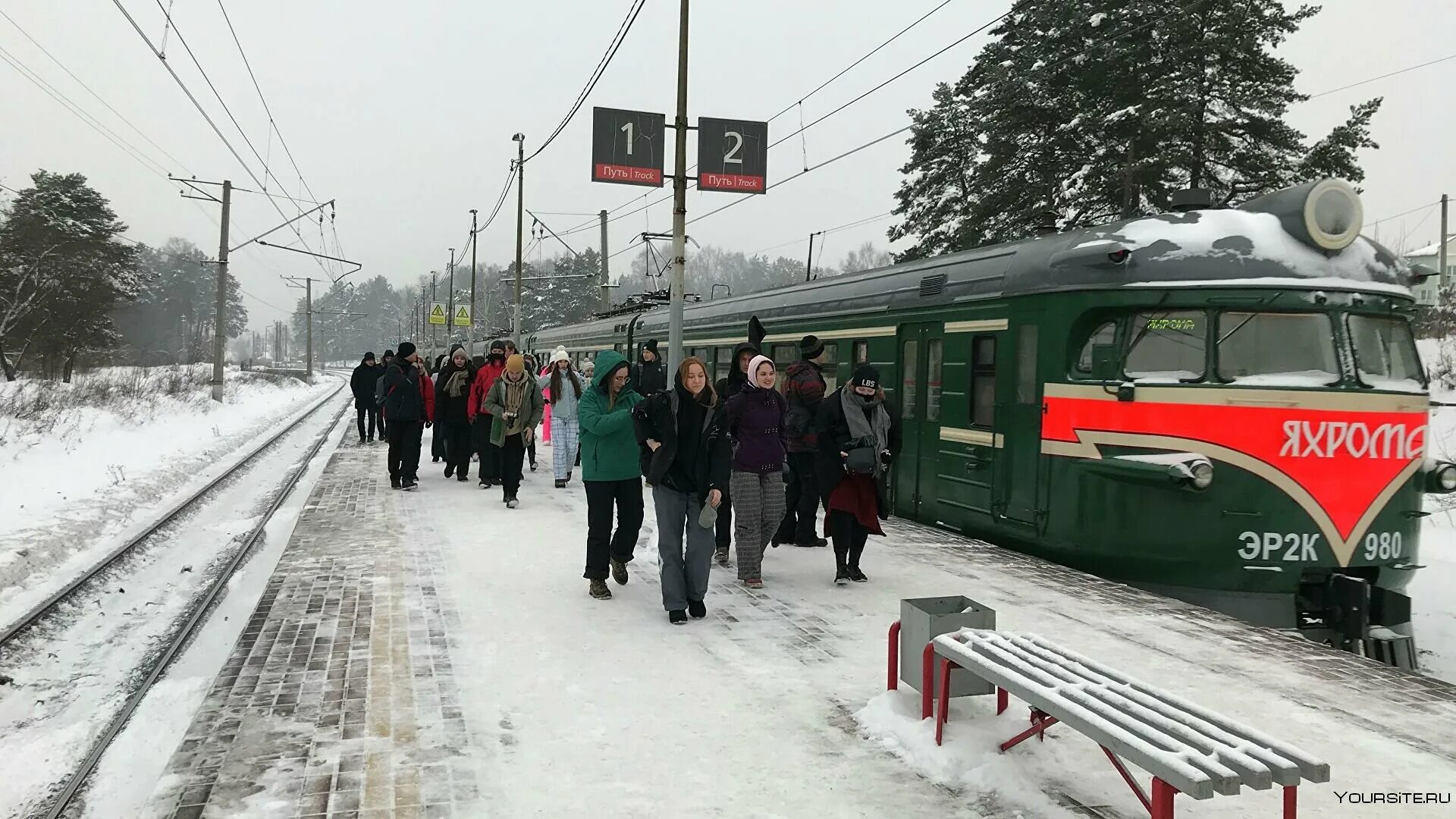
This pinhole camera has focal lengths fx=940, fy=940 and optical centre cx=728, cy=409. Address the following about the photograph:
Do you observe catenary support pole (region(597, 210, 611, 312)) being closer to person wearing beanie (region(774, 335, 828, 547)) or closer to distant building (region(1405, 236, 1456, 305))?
person wearing beanie (region(774, 335, 828, 547))

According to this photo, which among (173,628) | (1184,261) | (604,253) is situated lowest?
(173,628)

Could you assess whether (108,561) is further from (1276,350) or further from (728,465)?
(1276,350)

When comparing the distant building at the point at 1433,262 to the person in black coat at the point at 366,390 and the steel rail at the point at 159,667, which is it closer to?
the person in black coat at the point at 366,390

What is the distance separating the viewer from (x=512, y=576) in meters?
7.50

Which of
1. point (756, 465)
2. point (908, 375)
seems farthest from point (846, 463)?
point (908, 375)

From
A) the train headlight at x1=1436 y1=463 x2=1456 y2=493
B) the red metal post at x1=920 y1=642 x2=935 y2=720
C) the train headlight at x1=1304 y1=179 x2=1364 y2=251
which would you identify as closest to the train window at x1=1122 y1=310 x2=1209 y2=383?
the train headlight at x1=1304 y1=179 x2=1364 y2=251

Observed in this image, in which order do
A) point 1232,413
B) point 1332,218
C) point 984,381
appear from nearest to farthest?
point 1232,413 → point 1332,218 → point 984,381

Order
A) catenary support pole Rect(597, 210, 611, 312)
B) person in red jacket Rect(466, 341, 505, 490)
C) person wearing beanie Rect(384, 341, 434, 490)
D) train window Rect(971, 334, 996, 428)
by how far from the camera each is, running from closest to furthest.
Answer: train window Rect(971, 334, 996, 428)
person wearing beanie Rect(384, 341, 434, 490)
person in red jacket Rect(466, 341, 505, 490)
catenary support pole Rect(597, 210, 611, 312)

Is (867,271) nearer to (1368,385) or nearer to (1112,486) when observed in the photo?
(1112,486)

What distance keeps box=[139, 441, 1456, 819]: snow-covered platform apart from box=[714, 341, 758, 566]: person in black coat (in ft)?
1.67

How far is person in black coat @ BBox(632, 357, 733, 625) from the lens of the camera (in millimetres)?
6258

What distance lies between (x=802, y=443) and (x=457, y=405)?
6.38m

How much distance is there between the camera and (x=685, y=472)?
634 centimetres

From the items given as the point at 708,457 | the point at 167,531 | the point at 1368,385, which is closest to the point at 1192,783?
the point at 708,457
